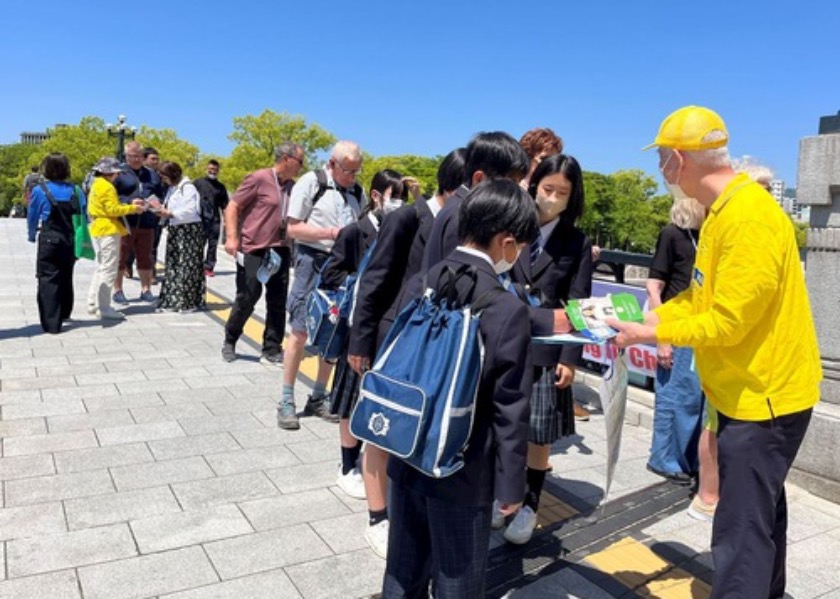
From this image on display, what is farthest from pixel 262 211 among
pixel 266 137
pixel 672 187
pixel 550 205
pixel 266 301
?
pixel 266 137

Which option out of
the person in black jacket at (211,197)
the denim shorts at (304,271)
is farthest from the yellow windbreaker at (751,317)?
the person in black jacket at (211,197)

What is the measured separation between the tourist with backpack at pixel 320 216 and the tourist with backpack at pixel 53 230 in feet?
11.2

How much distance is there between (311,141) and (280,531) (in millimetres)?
53888

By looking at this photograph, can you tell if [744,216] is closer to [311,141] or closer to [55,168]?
[55,168]

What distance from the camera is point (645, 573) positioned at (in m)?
2.99

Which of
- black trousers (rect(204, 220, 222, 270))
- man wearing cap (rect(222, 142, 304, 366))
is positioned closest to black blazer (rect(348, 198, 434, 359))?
man wearing cap (rect(222, 142, 304, 366))

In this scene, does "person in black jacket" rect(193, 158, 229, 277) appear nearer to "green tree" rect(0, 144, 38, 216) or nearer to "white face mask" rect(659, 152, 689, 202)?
"white face mask" rect(659, 152, 689, 202)

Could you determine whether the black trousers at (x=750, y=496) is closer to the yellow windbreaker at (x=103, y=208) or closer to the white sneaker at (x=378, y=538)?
the white sneaker at (x=378, y=538)

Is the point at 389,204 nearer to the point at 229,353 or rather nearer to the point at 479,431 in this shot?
the point at 479,431

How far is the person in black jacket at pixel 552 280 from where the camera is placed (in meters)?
3.15

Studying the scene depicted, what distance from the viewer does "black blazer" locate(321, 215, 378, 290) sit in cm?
412

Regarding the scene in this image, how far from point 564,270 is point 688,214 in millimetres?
943

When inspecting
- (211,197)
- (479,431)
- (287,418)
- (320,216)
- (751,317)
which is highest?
(211,197)

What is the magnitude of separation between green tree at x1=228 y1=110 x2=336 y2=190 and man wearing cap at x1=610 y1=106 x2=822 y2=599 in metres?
52.3
